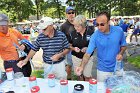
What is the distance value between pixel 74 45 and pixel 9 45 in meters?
1.23

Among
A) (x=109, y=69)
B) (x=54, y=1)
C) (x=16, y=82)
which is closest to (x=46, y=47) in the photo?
(x=16, y=82)

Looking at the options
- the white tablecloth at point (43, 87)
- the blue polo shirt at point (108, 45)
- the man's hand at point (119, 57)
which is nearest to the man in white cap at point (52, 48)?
the white tablecloth at point (43, 87)

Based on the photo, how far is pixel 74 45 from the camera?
4.77m

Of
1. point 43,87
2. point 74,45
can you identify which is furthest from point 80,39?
point 43,87

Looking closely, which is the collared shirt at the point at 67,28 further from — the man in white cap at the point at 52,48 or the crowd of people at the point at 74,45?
the man in white cap at the point at 52,48

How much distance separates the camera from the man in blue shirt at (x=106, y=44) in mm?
3543

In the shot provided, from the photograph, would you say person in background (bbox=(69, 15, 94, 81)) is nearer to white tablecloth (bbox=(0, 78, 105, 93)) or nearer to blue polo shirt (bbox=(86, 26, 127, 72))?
blue polo shirt (bbox=(86, 26, 127, 72))

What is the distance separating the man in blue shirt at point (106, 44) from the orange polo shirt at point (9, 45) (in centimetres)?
150

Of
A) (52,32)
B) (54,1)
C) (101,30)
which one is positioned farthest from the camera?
(54,1)

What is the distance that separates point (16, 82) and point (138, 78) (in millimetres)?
1759

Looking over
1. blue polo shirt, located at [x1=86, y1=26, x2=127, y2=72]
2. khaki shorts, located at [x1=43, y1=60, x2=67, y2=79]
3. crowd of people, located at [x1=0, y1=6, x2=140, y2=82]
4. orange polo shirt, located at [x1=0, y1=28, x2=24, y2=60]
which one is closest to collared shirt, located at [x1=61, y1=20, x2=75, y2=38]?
crowd of people, located at [x1=0, y1=6, x2=140, y2=82]

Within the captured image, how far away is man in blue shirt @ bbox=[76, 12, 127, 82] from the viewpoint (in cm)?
354

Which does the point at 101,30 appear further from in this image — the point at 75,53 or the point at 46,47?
the point at 75,53

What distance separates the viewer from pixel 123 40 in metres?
3.80
